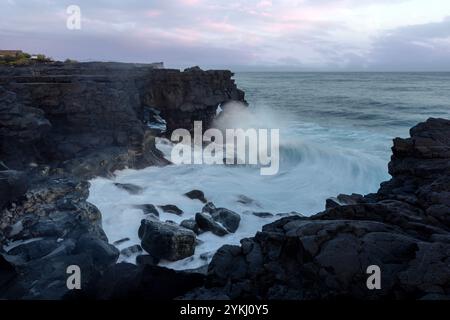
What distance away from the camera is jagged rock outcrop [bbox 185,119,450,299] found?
7.05m

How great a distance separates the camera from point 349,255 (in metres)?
7.65

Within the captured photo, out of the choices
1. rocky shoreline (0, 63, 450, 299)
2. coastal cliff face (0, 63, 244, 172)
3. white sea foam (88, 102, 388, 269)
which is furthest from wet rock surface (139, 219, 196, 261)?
coastal cliff face (0, 63, 244, 172)

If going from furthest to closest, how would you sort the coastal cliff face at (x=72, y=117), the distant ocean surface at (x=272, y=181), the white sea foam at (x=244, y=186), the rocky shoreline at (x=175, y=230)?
1. the coastal cliff face at (x=72, y=117)
2. the distant ocean surface at (x=272, y=181)
3. the white sea foam at (x=244, y=186)
4. the rocky shoreline at (x=175, y=230)

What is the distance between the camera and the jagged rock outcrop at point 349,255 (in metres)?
7.05

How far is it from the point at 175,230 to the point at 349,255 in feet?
21.1

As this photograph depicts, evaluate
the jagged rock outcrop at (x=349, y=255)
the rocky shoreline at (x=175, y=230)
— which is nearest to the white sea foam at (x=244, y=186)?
the rocky shoreline at (x=175, y=230)

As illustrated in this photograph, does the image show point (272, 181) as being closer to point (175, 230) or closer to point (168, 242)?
point (175, 230)

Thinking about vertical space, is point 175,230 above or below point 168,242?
above

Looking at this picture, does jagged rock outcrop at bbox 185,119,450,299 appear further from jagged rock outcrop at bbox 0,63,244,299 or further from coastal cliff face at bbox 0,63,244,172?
coastal cliff face at bbox 0,63,244,172

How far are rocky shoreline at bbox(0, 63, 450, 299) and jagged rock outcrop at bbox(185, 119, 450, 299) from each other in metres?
0.02

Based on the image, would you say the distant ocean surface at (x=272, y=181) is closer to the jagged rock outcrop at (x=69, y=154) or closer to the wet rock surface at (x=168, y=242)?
the wet rock surface at (x=168, y=242)

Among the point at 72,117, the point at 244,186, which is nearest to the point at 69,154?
the point at 72,117

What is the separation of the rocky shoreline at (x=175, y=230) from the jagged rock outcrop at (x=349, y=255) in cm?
2
